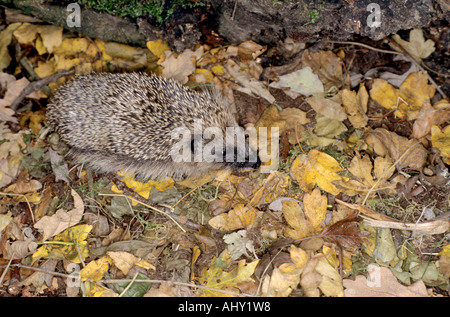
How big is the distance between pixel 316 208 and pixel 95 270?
2379mm

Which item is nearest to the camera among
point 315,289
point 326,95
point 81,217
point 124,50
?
point 315,289

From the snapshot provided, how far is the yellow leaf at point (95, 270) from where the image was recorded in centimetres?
390

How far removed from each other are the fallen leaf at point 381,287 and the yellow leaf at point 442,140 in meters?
1.40

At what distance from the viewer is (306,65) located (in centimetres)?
463

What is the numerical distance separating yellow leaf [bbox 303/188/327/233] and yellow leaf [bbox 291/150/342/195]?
0.46ft

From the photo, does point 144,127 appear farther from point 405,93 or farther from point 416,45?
point 416,45

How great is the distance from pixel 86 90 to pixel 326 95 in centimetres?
282

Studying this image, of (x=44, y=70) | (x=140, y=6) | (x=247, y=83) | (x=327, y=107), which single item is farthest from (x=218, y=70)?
(x=44, y=70)

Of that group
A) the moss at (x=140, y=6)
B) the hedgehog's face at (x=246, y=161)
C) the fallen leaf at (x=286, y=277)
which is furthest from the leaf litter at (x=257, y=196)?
the moss at (x=140, y=6)

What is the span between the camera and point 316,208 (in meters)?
3.91

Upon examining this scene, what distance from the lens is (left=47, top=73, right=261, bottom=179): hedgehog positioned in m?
4.27
